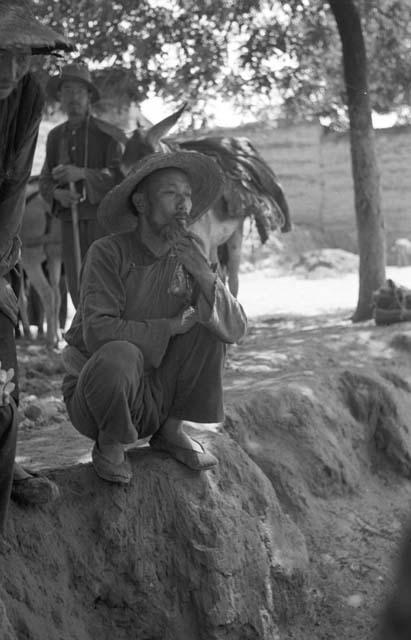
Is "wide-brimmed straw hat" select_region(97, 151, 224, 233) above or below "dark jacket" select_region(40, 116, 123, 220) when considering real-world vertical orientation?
below

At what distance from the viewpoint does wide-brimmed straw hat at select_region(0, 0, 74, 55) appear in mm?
3084

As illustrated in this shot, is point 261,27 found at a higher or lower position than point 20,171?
higher

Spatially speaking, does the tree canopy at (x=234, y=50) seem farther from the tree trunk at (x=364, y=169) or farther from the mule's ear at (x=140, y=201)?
the mule's ear at (x=140, y=201)

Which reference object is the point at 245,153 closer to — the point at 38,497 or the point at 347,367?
the point at 347,367

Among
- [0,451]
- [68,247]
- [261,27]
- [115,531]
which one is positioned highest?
[261,27]

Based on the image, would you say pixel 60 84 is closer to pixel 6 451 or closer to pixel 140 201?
pixel 140 201

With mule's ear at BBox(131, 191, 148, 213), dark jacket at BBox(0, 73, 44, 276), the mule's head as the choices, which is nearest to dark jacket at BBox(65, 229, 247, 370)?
mule's ear at BBox(131, 191, 148, 213)

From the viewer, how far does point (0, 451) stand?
3.21 metres

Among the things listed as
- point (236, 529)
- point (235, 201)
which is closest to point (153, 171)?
point (236, 529)

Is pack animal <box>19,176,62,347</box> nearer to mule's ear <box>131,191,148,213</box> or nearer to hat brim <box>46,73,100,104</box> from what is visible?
hat brim <box>46,73,100,104</box>

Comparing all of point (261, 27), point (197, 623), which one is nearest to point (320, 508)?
point (197, 623)

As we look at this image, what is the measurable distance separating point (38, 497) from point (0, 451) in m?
0.46

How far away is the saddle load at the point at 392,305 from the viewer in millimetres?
9328

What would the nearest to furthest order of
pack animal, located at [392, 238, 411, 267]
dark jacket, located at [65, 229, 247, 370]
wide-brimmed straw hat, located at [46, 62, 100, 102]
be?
1. dark jacket, located at [65, 229, 247, 370]
2. wide-brimmed straw hat, located at [46, 62, 100, 102]
3. pack animal, located at [392, 238, 411, 267]
